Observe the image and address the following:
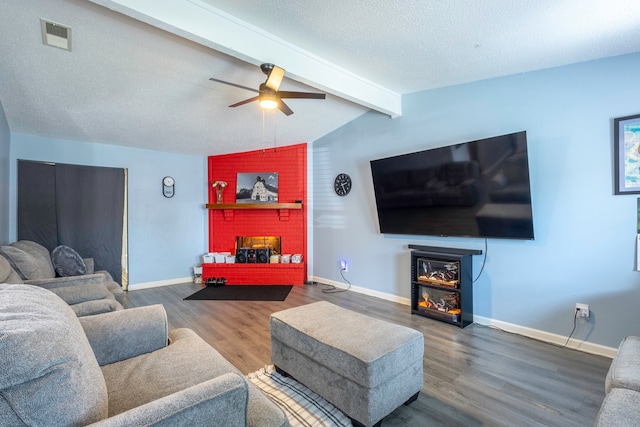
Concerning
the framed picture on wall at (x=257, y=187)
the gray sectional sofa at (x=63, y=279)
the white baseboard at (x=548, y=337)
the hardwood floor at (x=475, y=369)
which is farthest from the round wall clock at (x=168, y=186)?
the white baseboard at (x=548, y=337)

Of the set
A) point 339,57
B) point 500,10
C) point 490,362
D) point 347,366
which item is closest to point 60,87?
point 339,57

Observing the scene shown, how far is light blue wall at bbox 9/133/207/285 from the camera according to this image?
4.48m

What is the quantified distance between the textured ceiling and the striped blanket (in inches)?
99.2

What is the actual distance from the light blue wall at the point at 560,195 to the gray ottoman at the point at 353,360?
1.78m

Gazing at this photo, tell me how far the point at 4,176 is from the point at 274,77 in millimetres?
3466

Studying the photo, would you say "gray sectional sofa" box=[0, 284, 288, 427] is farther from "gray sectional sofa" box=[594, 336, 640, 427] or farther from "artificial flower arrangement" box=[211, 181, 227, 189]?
"artificial flower arrangement" box=[211, 181, 227, 189]

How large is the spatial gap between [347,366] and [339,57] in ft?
8.70

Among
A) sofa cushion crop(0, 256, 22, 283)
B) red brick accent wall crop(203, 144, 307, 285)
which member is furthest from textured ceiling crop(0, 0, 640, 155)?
sofa cushion crop(0, 256, 22, 283)

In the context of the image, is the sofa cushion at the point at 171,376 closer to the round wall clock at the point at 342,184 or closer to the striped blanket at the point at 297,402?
the striped blanket at the point at 297,402

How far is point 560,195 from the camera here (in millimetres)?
2838

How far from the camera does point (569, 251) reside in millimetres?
A: 2803

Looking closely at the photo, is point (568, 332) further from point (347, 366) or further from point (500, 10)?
point (500, 10)

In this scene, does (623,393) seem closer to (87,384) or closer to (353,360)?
(353,360)

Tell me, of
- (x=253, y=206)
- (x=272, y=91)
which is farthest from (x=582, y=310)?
(x=253, y=206)
